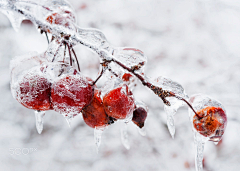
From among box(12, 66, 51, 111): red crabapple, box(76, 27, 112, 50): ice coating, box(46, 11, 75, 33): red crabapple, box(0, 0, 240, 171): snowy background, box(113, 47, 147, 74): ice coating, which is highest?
box(46, 11, 75, 33): red crabapple

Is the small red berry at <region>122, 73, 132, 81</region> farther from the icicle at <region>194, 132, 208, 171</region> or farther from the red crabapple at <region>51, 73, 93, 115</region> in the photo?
the icicle at <region>194, 132, 208, 171</region>

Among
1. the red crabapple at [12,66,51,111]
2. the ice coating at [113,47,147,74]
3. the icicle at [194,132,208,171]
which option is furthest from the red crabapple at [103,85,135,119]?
the icicle at [194,132,208,171]

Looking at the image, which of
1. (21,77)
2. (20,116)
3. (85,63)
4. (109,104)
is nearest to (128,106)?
(109,104)

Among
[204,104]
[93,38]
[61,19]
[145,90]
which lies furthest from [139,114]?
[145,90]

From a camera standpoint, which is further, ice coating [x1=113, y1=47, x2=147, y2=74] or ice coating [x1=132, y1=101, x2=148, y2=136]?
ice coating [x1=132, y1=101, x2=148, y2=136]

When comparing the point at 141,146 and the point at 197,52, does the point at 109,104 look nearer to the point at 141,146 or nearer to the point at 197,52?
the point at 197,52

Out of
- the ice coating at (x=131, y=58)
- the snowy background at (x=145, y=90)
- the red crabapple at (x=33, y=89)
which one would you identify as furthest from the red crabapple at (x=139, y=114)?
the snowy background at (x=145, y=90)

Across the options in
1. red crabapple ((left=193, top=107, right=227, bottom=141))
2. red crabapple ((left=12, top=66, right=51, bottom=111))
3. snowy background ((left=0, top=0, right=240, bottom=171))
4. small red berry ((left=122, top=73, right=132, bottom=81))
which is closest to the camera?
red crabapple ((left=12, top=66, right=51, bottom=111))
